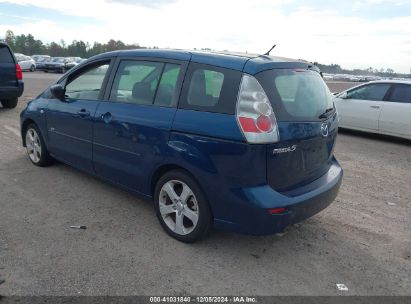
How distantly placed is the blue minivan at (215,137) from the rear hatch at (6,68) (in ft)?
22.3

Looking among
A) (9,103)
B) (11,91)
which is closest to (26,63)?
(9,103)

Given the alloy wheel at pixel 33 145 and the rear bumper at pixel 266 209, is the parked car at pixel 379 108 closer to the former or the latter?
the rear bumper at pixel 266 209

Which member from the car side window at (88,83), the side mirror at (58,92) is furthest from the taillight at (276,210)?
the side mirror at (58,92)

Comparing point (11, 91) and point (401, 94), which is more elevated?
point (401, 94)

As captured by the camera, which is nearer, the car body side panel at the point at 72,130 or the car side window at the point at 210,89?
the car side window at the point at 210,89

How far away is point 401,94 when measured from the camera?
8531 mm

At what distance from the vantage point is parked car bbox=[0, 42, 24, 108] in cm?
978

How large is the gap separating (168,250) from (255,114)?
4.76ft

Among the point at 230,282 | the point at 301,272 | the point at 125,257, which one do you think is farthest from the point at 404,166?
the point at 125,257

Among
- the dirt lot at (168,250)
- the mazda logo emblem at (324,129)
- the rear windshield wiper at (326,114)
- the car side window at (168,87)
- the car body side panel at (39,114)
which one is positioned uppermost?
the car side window at (168,87)

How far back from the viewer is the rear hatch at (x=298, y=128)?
10.0 feet

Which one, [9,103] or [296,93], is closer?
[296,93]

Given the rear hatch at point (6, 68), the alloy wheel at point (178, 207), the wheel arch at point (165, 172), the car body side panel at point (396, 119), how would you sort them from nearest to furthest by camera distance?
1. the wheel arch at point (165, 172)
2. the alloy wheel at point (178, 207)
3. the car body side panel at point (396, 119)
4. the rear hatch at point (6, 68)

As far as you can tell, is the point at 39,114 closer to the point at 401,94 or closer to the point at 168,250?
the point at 168,250
